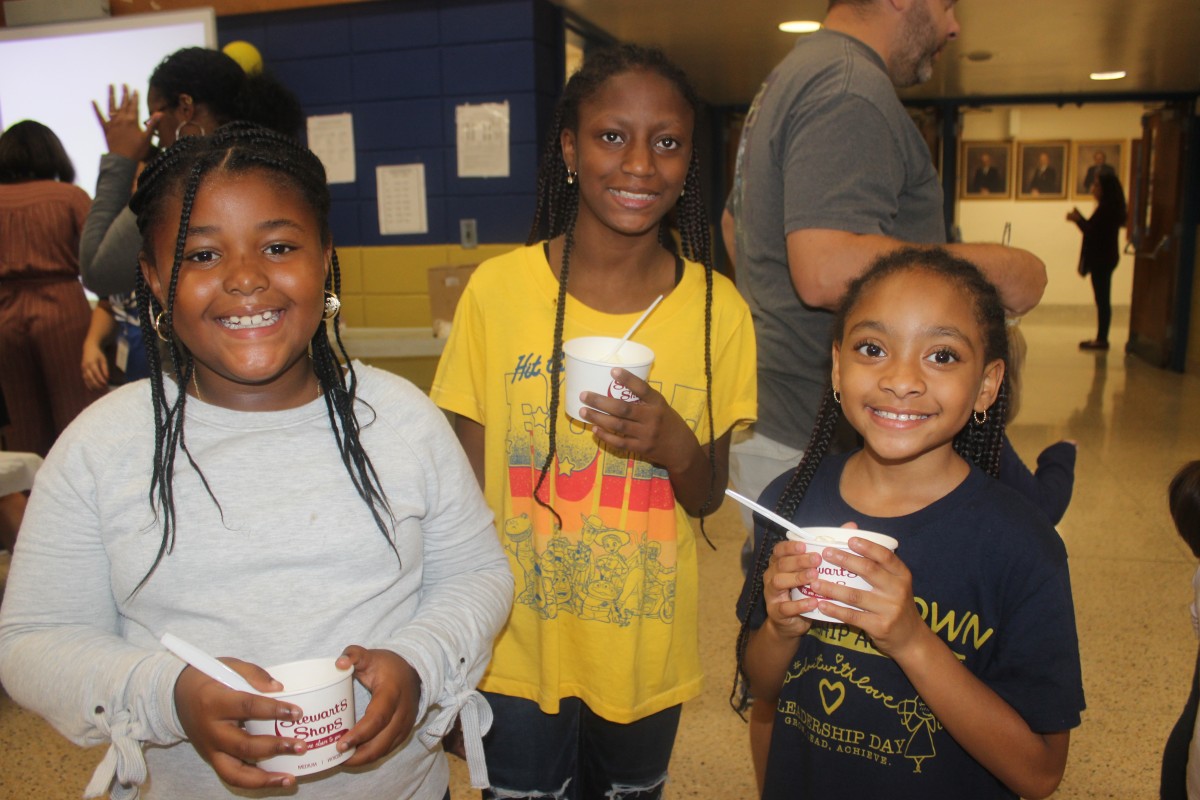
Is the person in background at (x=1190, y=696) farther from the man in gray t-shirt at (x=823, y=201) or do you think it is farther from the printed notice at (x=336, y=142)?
the printed notice at (x=336, y=142)

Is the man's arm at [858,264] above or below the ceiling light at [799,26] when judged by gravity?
below

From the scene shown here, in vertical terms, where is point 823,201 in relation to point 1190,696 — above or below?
above

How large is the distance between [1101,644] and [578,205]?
232cm

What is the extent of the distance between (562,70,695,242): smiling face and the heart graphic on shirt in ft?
2.30

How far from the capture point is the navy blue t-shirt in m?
0.98

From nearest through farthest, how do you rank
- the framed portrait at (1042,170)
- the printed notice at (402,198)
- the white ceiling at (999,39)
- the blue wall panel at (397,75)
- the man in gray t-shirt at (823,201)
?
1. the man in gray t-shirt at (823,201)
2. the blue wall panel at (397,75)
3. the printed notice at (402,198)
4. the white ceiling at (999,39)
5. the framed portrait at (1042,170)

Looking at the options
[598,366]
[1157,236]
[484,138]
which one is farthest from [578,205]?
[1157,236]

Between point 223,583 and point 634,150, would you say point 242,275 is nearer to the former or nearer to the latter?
point 223,583

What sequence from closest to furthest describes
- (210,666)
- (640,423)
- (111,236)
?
1. (210,666)
2. (640,423)
3. (111,236)

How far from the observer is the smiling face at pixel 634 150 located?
4.27 ft

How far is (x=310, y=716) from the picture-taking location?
32.3 inches

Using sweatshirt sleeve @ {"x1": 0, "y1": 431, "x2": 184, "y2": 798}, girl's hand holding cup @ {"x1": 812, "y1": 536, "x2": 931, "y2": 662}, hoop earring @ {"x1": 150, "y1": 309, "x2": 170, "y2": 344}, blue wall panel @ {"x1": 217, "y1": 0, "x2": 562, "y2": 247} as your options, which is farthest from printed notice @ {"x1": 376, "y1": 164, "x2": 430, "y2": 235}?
girl's hand holding cup @ {"x1": 812, "y1": 536, "x2": 931, "y2": 662}

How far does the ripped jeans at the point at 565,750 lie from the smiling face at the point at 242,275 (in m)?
0.66

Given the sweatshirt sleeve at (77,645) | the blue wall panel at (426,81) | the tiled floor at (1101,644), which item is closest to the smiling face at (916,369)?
Answer: the sweatshirt sleeve at (77,645)
